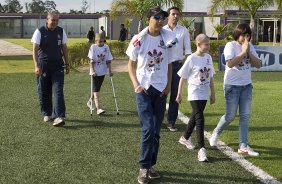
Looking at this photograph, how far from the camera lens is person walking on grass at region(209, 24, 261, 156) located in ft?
19.2

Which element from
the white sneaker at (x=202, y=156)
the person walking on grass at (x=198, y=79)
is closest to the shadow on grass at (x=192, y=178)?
the white sneaker at (x=202, y=156)

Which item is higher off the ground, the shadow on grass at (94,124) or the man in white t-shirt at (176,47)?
the man in white t-shirt at (176,47)

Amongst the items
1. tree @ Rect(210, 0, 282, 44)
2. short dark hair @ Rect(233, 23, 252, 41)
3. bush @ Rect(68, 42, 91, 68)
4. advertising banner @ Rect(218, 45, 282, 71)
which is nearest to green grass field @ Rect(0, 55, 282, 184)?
short dark hair @ Rect(233, 23, 252, 41)

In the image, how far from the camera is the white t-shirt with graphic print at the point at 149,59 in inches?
193

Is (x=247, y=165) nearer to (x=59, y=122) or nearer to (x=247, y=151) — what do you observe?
(x=247, y=151)

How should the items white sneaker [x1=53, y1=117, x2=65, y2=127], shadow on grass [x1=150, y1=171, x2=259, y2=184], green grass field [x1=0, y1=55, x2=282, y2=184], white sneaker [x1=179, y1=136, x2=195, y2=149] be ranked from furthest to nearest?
white sneaker [x1=53, y1=117, x2=65, y2=127] → white sneaker [x1=179, y1=136, x2=195, y2=149] → green grass field [x1=0, y1=55, x2=282, y2=184] → shadow on grass [x1=150, y1=171, x2=259, y2=184]

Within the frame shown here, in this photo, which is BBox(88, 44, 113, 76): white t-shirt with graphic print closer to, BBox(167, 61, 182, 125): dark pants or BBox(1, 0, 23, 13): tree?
BBox(167, 61, 182, 125): dark pants

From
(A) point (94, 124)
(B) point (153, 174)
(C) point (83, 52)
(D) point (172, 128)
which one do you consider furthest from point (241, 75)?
(C) point (83, 52)

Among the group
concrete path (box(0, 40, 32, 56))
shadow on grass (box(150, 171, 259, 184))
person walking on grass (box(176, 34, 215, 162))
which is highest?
concrete path (box(0, 40, 32, 56))

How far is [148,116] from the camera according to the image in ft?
16.2

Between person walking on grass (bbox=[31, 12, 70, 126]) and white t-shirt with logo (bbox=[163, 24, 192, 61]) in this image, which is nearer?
white t-shirt with logo (bbox=[163, 24, 192, 61])

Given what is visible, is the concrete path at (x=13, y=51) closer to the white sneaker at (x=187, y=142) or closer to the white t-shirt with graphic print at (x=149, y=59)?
the white sneaker at (x=187, y=142)

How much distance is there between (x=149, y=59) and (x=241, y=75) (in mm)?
1686

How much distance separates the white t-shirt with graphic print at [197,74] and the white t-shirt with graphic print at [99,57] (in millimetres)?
3062
